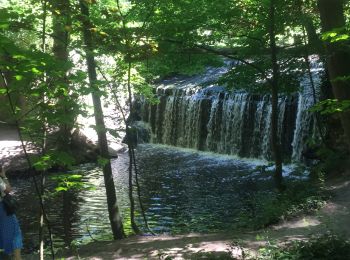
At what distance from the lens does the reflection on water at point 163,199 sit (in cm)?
947

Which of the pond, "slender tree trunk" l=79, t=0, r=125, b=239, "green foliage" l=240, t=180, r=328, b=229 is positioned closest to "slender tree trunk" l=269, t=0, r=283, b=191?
"green foliage" l=240, t=180, r=328, b=229

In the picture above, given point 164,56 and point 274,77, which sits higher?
point 164,56

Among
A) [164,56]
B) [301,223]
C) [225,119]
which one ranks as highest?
[164,56]

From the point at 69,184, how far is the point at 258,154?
1205 centimetres

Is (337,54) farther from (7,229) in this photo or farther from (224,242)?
(7,229)

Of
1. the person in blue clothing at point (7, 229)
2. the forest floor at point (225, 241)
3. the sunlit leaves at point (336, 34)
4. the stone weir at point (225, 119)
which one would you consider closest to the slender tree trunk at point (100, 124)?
the forest floor at point (225, 241)

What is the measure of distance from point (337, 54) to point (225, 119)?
38.1 feet

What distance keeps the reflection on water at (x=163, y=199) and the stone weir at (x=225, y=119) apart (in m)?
1.12

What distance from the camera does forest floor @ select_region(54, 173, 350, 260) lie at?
5.48m

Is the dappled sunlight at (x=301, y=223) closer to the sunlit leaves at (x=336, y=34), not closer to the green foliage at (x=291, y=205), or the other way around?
the green foliage at (x=291, y=205)

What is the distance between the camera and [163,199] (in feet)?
38.6

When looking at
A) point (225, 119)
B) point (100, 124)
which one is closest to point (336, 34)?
point (100, 124)

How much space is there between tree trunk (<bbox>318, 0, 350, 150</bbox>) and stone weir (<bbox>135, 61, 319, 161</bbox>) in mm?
6545

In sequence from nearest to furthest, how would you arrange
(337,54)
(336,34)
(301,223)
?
(336,34), (337,54), (301,223)
